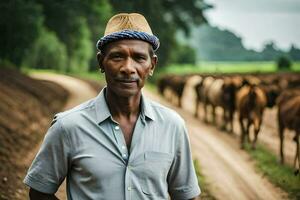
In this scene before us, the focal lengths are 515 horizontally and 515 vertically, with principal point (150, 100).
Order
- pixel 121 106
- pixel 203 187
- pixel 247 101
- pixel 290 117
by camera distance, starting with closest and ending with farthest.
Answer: pixel 121 106 → pixel 203 187 → pixel 290 117 → pixel 247 101

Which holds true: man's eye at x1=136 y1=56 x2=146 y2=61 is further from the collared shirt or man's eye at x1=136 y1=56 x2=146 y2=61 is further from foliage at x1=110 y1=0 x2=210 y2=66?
foliage at x1=110 y1=0 x2=210 y2=66

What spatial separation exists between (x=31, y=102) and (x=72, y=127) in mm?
14787

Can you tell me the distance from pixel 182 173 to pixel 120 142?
40cm

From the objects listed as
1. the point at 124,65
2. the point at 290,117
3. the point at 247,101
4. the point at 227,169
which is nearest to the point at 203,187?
the point at 227,169

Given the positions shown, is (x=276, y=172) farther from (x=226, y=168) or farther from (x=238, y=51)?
(x=238, y=51)

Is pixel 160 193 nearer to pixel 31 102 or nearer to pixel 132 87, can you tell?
pixel 132 87

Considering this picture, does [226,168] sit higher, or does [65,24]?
[65,24]

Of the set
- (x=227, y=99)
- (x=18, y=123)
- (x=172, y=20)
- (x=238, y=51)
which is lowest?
(x=18, y=123)

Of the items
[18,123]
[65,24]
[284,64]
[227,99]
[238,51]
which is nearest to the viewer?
[18,123]

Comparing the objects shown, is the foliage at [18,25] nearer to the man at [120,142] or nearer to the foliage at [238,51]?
the foliage at [238,51]

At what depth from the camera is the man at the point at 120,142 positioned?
2.41 m

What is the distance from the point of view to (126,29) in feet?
8.20

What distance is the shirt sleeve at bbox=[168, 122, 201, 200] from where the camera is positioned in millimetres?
2605

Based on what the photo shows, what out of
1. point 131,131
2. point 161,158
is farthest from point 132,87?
point 161,158
